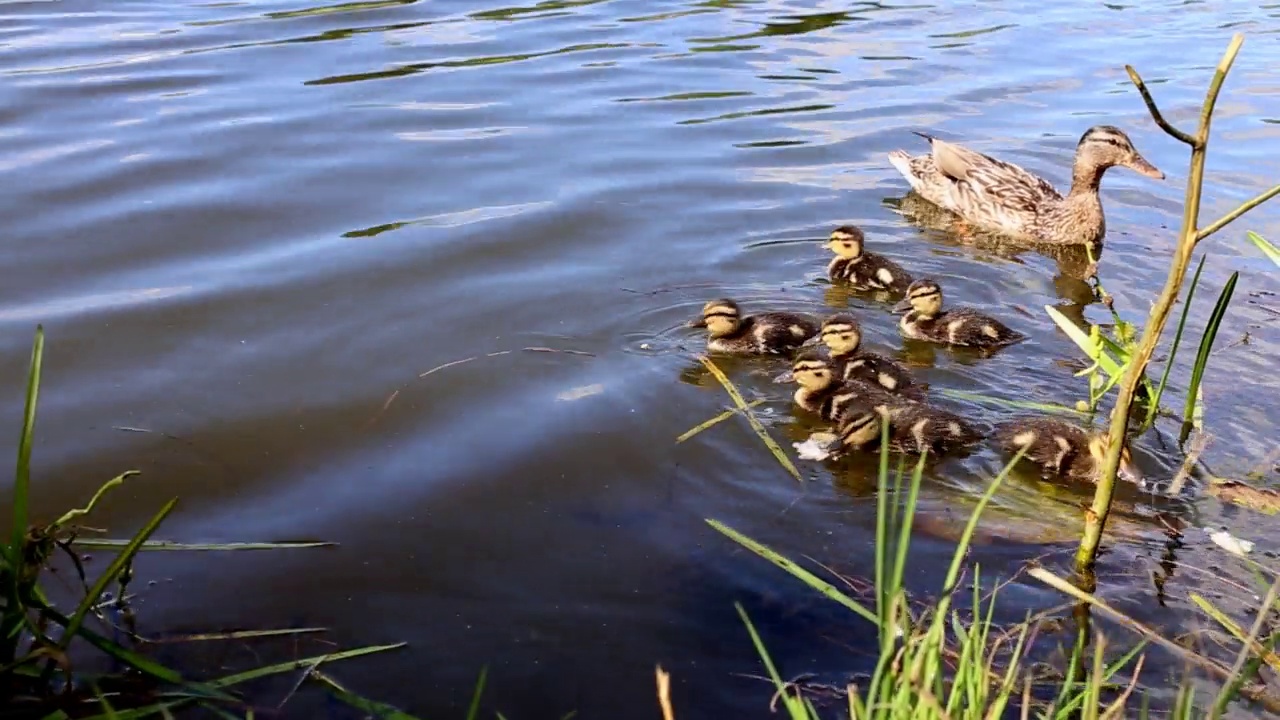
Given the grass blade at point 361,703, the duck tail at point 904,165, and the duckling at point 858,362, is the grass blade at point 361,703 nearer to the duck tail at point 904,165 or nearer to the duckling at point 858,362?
the duckling at point 858,362

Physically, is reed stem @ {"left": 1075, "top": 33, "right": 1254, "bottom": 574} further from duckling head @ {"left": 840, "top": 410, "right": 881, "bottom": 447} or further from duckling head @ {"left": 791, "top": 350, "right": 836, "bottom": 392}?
duckling head @ {"left": 791, "top": 350, "right": 836, "bottom": 392}

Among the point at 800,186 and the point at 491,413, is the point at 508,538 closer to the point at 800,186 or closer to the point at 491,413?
the point at 491,413

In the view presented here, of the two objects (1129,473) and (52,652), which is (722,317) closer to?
(1129,473)

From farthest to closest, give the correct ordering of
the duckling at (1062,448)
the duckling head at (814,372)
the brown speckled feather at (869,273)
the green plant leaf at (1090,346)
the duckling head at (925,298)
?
the brown speckled feather at (869,273) < the duckling head at (925,298) < the duckling head at (814,372) < the duckling at (1062,448) < the green plant leaf at (1090,346)

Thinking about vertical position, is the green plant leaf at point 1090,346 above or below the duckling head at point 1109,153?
above

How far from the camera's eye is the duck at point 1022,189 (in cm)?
654

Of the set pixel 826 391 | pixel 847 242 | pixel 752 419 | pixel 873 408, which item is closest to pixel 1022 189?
pixel 847 242

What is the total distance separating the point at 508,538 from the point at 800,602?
794 mm

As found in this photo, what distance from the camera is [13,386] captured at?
4062mm

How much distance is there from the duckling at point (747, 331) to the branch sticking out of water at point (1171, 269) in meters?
1.89

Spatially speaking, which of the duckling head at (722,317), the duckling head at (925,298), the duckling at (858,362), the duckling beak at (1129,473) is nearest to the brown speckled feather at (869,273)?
the duckling head at (925,298)

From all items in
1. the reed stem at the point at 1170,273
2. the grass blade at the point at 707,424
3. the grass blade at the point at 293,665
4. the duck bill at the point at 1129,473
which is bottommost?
the duck bill at the point at 1129,473

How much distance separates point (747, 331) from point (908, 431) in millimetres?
887

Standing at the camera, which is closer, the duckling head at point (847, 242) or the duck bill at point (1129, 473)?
the duck bill at point (1129, 473)
